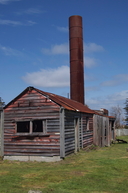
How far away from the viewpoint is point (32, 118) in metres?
14.8

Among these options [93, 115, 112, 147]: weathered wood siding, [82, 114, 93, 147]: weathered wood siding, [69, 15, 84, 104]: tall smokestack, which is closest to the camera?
[82, 114, 93, 147]: weathered wood siding

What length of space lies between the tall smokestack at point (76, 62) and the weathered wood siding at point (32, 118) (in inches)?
436

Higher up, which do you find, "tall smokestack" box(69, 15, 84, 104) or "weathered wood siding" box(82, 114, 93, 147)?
"tall smokestack" box(69, 15, 84, 104)

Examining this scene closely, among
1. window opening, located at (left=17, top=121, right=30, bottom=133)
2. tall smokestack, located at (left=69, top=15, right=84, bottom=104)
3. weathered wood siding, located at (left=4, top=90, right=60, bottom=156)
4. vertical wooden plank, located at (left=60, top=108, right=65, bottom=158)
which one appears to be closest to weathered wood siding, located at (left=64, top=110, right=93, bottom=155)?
vertical wooden plank, located at (left=60, top=108, right=65, bottom=158)

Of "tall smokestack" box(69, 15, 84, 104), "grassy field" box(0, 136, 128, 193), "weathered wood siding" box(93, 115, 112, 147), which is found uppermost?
"tall smokestack" box(69, 15, 84, 104)

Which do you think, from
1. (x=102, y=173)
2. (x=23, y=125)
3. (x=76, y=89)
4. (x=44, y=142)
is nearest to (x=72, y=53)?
(x=76, y=89)

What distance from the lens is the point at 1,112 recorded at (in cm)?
1573

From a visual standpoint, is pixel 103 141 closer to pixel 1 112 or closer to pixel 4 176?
pixel 1 112

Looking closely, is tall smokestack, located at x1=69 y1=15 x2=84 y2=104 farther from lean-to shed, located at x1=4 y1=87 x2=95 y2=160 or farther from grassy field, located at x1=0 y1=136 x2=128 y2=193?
grassy field, located at x1=0 y1=136 x2=128 y2=193

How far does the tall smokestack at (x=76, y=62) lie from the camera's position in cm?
2602

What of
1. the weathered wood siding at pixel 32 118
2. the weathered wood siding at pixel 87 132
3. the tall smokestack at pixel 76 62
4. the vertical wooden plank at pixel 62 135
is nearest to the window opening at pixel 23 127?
the weathered wood siding at pixel 32 118

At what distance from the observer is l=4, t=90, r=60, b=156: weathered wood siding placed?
14047mm

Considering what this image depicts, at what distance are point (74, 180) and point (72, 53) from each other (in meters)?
19.3

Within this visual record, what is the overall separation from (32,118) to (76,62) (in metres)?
13.0
